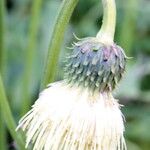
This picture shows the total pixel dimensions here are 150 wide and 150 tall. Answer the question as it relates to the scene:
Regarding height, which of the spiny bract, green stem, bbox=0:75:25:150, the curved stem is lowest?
green stem, bbox=0:75:25:150

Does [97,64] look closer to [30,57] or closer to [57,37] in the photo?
[57,37]

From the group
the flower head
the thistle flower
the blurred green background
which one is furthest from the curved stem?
the blurred green background

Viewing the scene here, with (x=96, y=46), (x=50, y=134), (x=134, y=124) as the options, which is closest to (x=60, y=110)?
(x=50, y=134)

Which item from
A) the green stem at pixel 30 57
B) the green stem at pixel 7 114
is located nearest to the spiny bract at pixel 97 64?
the green stem at pixel 7 114

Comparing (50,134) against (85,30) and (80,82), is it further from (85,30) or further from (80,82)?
(85,30)

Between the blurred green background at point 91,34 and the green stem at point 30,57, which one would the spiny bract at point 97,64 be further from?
the blurred green background at point 91,34

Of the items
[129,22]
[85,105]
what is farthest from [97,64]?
[129,22]

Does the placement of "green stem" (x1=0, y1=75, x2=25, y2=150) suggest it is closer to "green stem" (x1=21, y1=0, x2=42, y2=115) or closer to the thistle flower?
the thistle flower
